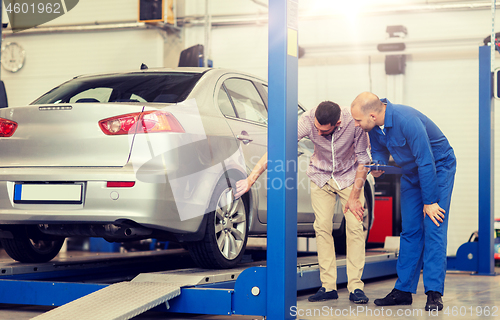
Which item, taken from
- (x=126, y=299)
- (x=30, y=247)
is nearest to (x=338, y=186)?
(x=126, y=299)

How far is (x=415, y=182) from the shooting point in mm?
4047

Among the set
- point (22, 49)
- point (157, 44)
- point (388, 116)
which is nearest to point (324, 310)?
point (388, 116)

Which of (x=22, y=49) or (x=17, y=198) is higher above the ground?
(x=22, y=49)

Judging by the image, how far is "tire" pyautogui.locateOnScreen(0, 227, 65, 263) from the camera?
15.1ft

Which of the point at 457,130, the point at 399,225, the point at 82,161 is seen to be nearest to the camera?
the point at 82,161

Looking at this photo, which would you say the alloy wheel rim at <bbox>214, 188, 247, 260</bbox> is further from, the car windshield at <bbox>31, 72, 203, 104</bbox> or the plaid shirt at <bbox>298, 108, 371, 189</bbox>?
the car windshield at <bbox>31, 72, 203, 104</bbox>

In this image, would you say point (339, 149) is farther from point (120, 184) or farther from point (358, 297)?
point (120, 184)

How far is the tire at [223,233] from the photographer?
13.1ft

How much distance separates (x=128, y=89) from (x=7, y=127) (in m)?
0.85

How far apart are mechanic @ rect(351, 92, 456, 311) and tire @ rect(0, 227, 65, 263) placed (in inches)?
104

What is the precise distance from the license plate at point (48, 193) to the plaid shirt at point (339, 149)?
1566 millimetres

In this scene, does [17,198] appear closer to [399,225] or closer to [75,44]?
[399,225]

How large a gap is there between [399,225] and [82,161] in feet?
20.6

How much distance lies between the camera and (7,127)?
389cm
